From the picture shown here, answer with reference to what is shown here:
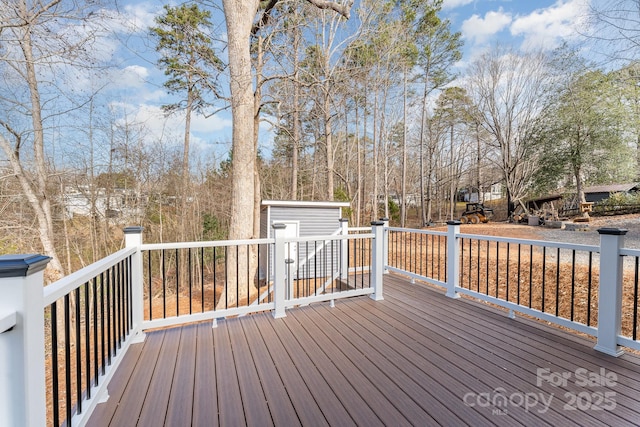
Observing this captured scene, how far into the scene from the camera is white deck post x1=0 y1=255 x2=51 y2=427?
33.7 inches

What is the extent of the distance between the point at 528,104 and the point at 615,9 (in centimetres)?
970

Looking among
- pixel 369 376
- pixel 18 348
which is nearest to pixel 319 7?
pixel 369 376

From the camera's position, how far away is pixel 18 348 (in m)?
0.88

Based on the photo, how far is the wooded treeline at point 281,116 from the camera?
531cm

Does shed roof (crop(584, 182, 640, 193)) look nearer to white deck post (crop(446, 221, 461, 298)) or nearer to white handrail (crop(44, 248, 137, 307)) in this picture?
white deck post (crop(446, 221, 461, 298))

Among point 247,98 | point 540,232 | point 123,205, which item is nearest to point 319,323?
point 247,98

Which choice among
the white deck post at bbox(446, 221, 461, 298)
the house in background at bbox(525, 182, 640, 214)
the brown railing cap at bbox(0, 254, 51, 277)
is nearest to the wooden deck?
the white deck post at bbox(446, 221, 461, 298)

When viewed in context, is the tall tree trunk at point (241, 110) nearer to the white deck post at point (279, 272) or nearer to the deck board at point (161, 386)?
the white deck post at point (279, 272)

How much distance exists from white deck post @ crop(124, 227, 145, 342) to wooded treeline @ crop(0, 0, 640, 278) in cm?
303

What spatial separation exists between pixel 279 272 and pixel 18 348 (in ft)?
7.24

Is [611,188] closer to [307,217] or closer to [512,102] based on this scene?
[512,102]

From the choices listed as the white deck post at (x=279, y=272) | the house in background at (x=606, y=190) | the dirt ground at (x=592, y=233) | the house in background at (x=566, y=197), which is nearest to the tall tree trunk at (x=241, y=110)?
the white deck post at (x=279, y=272)

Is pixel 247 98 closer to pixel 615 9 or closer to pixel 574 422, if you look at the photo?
pixel 574 422

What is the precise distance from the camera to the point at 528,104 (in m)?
14.7
